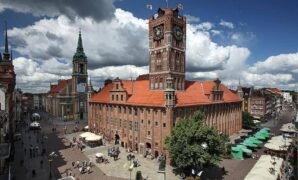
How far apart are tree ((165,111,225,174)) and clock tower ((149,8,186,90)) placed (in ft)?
62.6

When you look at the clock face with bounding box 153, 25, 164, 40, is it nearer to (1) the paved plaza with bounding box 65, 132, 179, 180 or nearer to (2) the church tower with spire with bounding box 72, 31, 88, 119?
(1) the paved plaza with bounding box 65, 132, 179, 180

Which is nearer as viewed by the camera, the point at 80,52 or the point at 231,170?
the point at 231,170

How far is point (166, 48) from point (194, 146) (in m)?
27.5

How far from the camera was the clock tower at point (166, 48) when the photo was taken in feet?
176

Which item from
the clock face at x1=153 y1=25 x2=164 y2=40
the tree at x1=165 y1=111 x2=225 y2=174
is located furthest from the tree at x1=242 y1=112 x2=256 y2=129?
the tree at x1=165 y1=111 x2=225 y2=174

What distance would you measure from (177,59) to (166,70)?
16.2 ft

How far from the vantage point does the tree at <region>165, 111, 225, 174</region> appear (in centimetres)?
3297

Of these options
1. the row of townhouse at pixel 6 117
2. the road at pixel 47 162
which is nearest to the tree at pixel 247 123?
the road at pixel 47 162

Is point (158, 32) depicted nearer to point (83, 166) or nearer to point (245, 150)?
point (245, 150)

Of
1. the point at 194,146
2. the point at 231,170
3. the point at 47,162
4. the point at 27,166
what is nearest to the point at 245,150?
the point at 231,170

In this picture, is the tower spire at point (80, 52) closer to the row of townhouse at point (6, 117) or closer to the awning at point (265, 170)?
the row of townhouse at point (6, 117)

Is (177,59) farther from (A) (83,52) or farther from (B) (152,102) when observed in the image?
(A) (83,52)

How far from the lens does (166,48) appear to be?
177ft

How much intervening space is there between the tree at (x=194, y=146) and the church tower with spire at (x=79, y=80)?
73594mm
